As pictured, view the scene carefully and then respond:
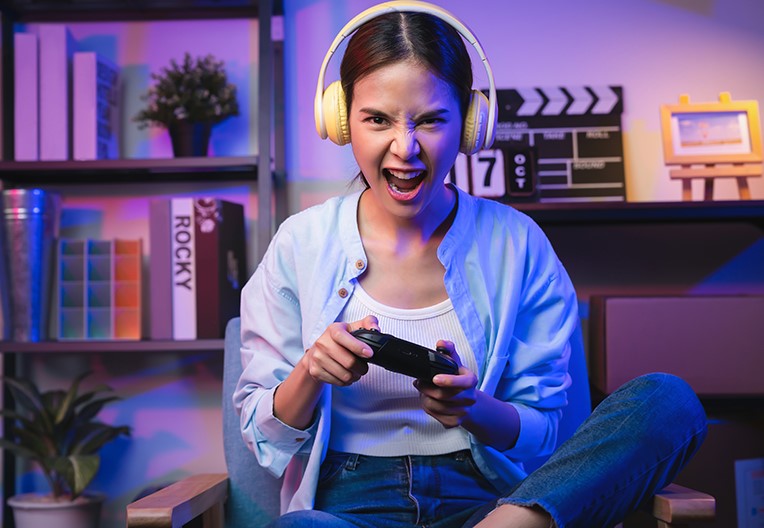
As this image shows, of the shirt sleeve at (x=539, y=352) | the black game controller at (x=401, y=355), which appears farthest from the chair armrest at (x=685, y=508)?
the black game controller at (x=401, y=355)

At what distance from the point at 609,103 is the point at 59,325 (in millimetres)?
1590

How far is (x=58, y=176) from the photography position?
2.29m

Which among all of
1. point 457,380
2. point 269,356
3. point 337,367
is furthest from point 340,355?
point 269,356

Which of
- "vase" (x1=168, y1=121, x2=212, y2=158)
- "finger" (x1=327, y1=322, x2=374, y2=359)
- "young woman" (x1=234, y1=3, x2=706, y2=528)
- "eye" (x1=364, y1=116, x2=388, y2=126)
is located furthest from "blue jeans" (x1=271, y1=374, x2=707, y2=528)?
"vase" (x1=168, y1=121, x2=212, y2=158)

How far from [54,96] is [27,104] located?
8 centimetres

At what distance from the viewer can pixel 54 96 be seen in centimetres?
210

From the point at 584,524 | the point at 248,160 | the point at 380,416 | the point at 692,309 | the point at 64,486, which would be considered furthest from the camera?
the point at 64,486

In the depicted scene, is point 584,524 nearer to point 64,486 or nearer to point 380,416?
point 380,416

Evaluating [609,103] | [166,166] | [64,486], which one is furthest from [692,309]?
[64,486]

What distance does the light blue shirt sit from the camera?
1.29m

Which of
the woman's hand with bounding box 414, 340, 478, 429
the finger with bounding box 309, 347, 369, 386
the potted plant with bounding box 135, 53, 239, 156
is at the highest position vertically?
the potted plant with bounding box 135, 53, 239, 156

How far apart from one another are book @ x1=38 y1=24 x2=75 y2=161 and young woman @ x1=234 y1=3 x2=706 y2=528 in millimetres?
977

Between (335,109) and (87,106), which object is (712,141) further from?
(87,106)

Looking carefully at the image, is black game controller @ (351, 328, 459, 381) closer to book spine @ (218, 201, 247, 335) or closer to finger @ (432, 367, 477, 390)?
finger @ (432, 367, 477, 390)
